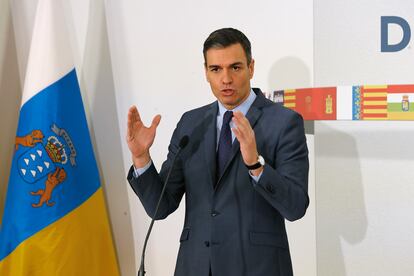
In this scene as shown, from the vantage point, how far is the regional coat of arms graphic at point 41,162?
243 cm

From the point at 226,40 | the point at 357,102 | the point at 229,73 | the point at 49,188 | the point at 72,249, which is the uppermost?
the point at 226,40

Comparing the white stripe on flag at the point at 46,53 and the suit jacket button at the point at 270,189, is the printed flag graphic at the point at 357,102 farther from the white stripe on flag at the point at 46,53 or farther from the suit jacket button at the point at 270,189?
the white stripe on flag at the point at 46,53

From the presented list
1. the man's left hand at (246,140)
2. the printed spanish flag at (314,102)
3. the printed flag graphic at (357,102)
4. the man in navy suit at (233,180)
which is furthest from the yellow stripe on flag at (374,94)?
the man's left hand at (246,140)

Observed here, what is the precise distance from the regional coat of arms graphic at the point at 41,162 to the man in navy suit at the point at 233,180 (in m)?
1.04

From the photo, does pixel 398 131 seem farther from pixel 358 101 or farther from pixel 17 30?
pixel 17 30

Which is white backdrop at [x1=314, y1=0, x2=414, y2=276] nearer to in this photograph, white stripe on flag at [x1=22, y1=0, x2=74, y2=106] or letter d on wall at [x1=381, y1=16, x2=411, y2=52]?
letter d on wall at [x1=381, y1=16, x2=411, y2=52]

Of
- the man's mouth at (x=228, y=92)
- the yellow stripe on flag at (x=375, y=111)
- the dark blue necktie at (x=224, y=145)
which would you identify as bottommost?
the dark blue necktie at (x=224, y=145)

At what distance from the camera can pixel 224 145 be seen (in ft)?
4.96

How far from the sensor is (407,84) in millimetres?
1826

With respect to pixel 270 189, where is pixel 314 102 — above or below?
above

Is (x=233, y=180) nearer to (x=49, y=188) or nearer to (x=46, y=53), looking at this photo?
(x=49, y=188)

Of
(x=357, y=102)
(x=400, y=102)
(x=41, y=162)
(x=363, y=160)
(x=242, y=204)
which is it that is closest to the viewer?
(x=242, y=204)

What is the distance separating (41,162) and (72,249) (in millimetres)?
458

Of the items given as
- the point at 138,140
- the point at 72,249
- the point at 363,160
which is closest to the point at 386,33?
the point at 363,160
